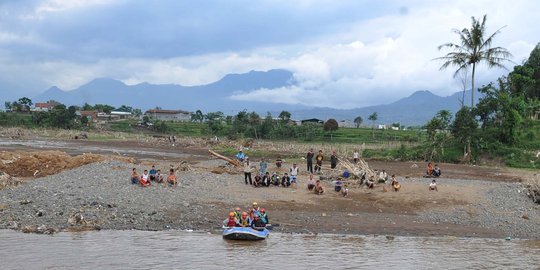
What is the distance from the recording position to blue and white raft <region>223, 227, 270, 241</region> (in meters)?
19.4

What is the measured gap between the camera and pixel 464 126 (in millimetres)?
49000

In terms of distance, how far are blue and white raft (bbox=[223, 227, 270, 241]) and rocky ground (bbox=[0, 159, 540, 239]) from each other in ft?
5.86

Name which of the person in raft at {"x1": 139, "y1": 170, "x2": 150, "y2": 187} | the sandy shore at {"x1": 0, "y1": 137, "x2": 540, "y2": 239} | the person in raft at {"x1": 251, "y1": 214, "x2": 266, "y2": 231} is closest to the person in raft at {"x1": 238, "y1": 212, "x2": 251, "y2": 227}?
the person in raft at {"x1": 251, "y1": 214, "x2": 266, "y2": 231}

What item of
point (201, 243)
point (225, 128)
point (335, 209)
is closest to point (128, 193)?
point (201, 243)

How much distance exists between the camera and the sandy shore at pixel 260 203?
21578 millimetres

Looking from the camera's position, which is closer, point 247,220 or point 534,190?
point 247,220

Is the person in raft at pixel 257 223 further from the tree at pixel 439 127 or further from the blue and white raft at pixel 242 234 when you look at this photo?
the tree at pixel 439 127

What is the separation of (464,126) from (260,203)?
30286 mm

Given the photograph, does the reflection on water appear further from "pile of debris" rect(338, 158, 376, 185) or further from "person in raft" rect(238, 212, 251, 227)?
"pile of debris" rect(338, 158, 376, 185)

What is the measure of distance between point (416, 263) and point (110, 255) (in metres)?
9.93

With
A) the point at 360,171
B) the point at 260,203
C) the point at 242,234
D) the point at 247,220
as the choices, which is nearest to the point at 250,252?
the point at 242,234

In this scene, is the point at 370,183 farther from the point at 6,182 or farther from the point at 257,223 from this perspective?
the point at 6,182

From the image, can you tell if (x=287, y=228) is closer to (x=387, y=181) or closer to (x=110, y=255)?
(x=110, y=255)

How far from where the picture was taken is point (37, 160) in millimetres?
33969
